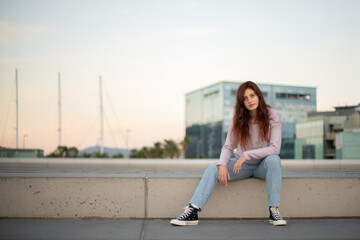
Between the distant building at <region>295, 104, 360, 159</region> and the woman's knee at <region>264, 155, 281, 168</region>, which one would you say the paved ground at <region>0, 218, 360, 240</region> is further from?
the distant building at <region>295, 104, 360, 159</region>

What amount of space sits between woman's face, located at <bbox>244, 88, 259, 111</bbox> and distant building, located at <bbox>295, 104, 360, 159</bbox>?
51.0 meters

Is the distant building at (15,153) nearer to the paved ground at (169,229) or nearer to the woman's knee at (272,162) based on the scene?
the paved ground at (169,229)

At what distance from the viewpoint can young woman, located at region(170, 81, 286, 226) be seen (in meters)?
4.39

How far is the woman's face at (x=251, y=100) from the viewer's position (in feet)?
15.3

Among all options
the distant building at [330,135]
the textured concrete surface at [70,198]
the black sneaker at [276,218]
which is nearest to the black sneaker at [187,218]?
the textured concrete surface at [70,198]

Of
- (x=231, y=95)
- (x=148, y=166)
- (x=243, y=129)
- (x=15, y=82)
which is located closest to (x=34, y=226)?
(x=243, y=129)

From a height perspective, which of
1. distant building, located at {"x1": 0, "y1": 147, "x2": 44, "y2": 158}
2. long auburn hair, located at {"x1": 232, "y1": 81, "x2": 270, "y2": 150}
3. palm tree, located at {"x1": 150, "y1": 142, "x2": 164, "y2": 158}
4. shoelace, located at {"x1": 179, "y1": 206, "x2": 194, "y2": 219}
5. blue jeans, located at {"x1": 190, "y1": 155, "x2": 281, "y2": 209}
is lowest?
palm tree, located at {"x1": 150, "y1": 142, "x2": 164, "y2": 158}

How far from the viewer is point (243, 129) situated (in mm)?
4719

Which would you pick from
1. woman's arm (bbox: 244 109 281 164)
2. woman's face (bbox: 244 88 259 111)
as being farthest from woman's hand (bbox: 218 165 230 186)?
woman's face (bbox: 244 88 259 111)

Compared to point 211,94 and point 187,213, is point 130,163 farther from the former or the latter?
point 211,94

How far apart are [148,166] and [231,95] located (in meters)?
72.5

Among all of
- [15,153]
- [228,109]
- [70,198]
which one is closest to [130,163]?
[15,153]

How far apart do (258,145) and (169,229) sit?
1.46 meters

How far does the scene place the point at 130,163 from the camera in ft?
64.8
